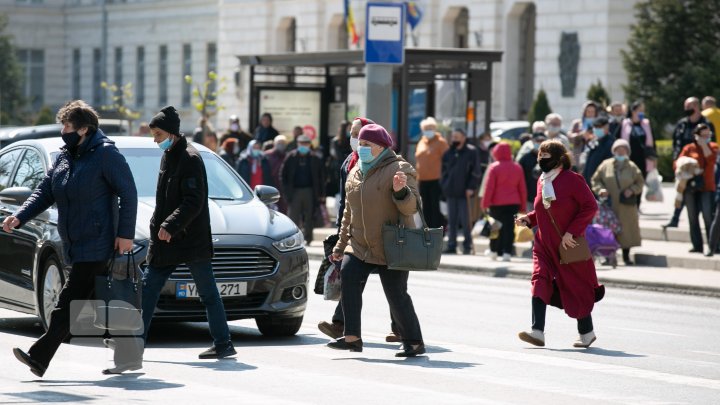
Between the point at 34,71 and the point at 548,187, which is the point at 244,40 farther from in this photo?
the point at 548,187

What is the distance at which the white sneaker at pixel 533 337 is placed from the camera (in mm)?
13633

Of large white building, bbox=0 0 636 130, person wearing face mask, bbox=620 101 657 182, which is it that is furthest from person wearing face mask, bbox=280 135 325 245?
large white building, bbox=0 0 636 130

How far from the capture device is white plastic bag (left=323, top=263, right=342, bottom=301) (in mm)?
13289

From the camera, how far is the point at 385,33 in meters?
24.1

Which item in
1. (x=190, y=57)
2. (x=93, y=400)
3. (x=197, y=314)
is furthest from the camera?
(x=190, y=57)

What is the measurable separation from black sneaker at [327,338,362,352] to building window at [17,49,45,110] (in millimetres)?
76664

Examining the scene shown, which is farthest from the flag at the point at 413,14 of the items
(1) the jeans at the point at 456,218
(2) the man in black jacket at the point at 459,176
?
(2) the man in black jacket at the point at 459,176

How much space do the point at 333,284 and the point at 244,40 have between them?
58.7 m

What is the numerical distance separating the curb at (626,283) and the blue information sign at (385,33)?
312 centimetres

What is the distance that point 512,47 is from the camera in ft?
186

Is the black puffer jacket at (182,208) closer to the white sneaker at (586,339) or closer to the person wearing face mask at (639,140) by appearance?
the white sneaker at (586,339)

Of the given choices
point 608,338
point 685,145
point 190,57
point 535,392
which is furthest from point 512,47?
point 535,392

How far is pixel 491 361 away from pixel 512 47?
4465 centimetres

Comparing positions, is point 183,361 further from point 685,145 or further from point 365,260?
point 685,145
